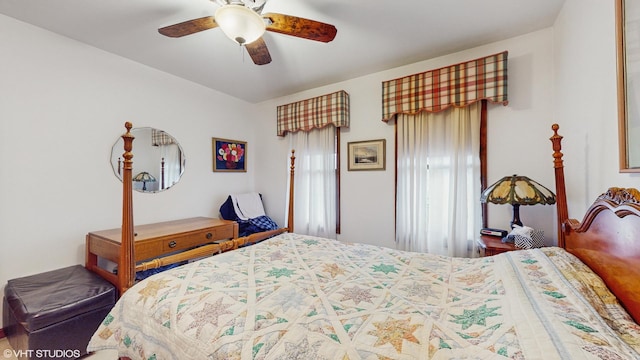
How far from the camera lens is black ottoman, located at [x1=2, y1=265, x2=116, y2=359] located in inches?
59.8

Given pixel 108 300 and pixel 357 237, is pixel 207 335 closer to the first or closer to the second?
pixel 108 300

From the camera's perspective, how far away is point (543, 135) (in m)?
2.11

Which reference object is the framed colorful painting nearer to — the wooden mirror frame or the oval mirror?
the oval mirror

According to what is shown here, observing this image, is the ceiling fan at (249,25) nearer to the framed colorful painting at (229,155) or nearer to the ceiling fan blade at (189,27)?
the ceiling fan blade at (189,27)

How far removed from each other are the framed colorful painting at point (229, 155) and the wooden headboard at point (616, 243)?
141 inches

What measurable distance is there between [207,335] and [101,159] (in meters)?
2.44

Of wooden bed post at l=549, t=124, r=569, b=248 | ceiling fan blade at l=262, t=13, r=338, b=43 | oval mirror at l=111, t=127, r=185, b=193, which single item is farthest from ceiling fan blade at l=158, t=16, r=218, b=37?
wooden bed post at l=549, t=124, r=569, b=248

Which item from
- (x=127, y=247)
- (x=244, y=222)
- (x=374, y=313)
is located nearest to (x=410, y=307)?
(x=374, y=313)

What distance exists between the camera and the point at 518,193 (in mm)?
1800

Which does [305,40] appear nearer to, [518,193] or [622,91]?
[622,91]

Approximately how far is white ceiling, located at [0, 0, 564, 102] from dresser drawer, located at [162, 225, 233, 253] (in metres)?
1.82

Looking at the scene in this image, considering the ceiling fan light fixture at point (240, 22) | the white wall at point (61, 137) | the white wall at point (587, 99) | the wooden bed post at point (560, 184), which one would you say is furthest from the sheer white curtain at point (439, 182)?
the white wall at point (61, 137)

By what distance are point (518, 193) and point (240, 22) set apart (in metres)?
2.23

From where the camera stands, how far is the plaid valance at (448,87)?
217 centimetres
